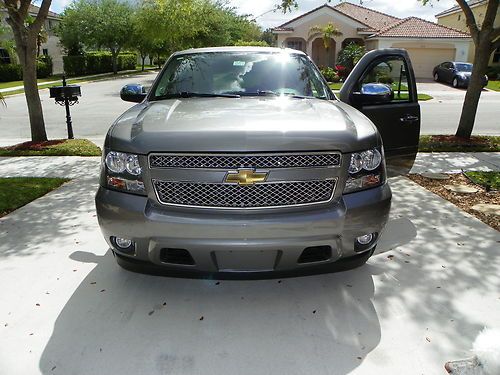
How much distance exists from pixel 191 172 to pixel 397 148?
2.88m

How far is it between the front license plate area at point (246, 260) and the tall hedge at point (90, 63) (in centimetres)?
4150

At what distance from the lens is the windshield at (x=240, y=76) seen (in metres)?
4.02

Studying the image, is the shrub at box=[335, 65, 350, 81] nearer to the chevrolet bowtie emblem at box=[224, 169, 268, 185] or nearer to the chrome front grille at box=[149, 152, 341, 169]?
A: the chrome front grille at box=[149, 152, 341, 169]

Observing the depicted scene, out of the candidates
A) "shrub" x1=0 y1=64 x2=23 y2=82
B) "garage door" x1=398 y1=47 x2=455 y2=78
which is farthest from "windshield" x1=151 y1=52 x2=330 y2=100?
"shrub" x1=0 y1=64 x2=23 y2=82

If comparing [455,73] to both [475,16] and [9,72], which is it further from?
[9,72]

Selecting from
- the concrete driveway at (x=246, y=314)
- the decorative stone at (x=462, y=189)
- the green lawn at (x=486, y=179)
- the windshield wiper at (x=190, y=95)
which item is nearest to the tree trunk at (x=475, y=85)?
the green lawn at (x=486, y=179)

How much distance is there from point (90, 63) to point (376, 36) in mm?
26032

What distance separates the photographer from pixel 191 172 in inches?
106

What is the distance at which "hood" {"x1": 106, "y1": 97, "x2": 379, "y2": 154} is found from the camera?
2.68 meters

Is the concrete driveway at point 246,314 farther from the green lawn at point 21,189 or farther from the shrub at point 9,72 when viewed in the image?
the shrub at point 9,72

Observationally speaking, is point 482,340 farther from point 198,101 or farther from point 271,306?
point 198,101

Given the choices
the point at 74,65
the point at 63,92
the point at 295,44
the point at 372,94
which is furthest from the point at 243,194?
the point at 74,65

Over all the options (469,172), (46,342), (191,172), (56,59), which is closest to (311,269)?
(191,172)

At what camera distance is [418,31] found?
31766 millimetres
